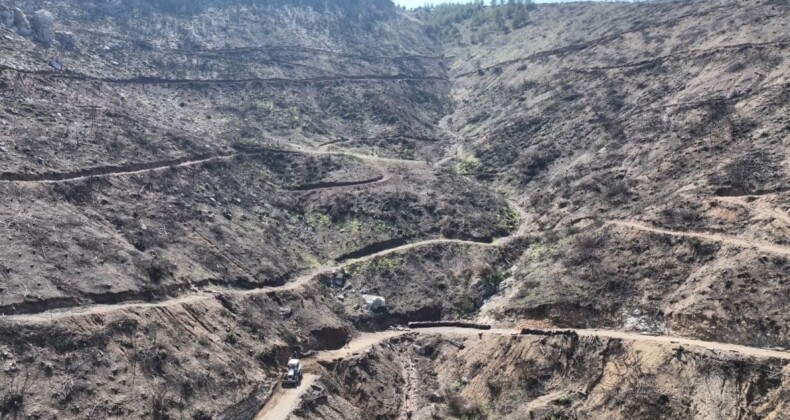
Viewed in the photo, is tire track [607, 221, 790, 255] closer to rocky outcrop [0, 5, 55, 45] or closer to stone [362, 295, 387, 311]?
stone [362, 295, 387, 311]

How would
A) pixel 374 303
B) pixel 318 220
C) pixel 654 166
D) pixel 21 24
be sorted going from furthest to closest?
pixel 21 24 < pixel 318 220 < pixel 654 166 < pixel 374 303

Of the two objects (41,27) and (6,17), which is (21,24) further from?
(41,27)

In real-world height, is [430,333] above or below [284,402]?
below

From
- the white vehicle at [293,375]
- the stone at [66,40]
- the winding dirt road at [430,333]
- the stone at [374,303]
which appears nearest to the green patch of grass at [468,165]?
the stone at [374,303]

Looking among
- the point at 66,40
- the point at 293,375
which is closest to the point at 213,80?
the point at 66,40

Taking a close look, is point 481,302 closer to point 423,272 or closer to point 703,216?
point 423,272
